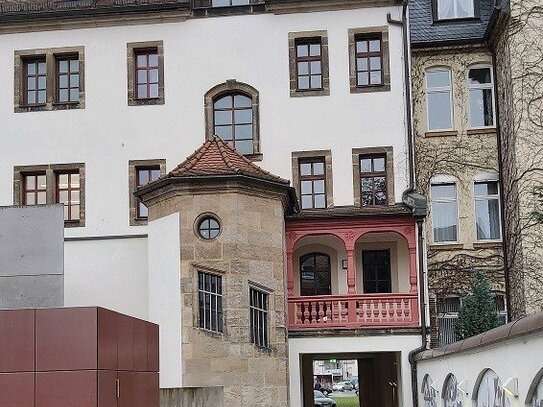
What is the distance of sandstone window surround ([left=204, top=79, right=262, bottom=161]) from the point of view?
2616 centimetres

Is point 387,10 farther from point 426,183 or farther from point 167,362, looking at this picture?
point 167,362

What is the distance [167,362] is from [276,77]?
889 centimetres

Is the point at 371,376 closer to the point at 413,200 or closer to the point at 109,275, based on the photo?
the point at 413,200

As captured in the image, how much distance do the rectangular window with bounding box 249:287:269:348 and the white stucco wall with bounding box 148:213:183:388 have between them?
1.60m

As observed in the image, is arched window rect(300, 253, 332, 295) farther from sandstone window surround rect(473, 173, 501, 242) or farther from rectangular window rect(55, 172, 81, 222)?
rectangular window rect(55, 172, 81, 222)

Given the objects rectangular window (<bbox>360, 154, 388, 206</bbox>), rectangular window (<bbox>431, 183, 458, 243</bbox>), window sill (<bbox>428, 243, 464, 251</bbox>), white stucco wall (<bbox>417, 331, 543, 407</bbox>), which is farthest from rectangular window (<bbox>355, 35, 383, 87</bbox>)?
white stucco wall (<bbox>417, 331, 543, 407</bbox>)

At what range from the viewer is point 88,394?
11.0 meters

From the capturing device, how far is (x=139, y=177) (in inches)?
1043

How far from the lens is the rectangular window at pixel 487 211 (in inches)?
1079

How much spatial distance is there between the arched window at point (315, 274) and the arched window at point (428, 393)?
5.33 m

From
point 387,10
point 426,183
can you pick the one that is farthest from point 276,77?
point 426,183

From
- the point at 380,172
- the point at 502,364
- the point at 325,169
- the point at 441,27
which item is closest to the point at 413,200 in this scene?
the point at 380,172

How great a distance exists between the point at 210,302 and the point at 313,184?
244 inches

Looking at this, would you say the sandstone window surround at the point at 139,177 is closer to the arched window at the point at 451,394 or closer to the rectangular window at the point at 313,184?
the rectangular window at the point at 313,184
